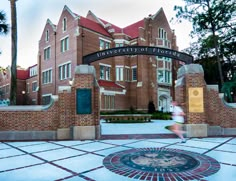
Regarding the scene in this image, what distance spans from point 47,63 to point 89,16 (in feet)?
36.5

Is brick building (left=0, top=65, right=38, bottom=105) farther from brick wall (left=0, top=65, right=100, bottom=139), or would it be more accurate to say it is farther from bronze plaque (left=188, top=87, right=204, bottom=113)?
bronze plaque (left=188, top=87, right=204, bottom=113)

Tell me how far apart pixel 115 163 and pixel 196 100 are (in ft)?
20.1

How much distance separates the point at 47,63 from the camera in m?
31.8

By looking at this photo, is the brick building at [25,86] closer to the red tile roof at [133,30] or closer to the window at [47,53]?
the window at [47,53]

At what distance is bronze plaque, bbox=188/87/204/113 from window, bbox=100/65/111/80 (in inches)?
784

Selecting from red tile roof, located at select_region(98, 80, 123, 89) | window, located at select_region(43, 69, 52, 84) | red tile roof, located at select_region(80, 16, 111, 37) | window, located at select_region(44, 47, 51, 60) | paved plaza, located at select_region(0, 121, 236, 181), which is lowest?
paved plaza, located at select_region(0, 121, 236, 181)

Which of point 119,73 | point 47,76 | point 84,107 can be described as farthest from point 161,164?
point 47,76

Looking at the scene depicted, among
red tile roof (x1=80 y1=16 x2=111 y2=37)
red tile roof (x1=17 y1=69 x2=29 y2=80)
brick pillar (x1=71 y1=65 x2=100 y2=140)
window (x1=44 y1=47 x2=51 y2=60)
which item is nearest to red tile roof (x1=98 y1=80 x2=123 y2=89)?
red tile roof (x1=80 y1=16 x2=111 y2=37)

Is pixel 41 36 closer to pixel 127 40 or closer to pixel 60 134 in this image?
pixel 127 40

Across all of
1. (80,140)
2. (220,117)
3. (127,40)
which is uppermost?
(127,40)

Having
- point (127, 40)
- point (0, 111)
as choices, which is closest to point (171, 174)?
point (0, 111)

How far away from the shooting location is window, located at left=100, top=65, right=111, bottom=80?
95.2ft

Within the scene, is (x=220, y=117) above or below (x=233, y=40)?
below

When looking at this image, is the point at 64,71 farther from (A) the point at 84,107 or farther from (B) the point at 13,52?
(A) the point at 84,107
